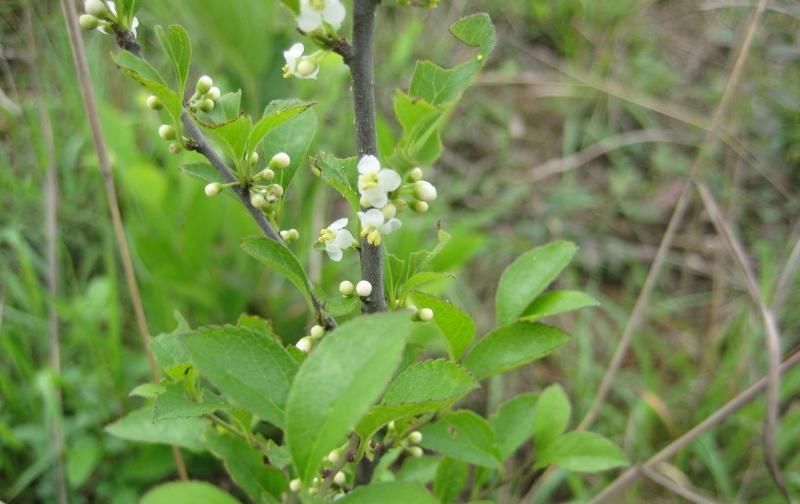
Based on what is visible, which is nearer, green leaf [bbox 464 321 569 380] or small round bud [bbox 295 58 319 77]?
small round bud [bbox 295 58 319 77]

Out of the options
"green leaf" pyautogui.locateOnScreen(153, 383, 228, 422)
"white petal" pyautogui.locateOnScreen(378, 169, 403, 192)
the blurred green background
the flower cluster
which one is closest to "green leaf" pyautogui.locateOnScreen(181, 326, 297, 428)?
"green leaf" pyautogui.locateOnScreen(153, 383, 228, 422)

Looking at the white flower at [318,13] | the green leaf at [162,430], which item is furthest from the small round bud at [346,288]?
the green leaf at [162,430]

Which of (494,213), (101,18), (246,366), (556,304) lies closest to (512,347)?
(556,304)

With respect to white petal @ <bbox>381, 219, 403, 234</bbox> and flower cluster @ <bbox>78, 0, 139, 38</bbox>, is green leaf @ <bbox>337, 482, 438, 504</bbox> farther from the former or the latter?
flower cluster @ <bbox>78, 0, 139, 38</bbox>

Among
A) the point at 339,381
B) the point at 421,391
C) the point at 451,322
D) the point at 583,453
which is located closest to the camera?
the point at 339,381

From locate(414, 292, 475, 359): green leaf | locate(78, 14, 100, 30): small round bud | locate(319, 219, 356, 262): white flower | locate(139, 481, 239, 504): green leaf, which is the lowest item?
locate(139, 481, 239, 504): green leaf

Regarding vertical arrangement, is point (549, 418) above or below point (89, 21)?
below

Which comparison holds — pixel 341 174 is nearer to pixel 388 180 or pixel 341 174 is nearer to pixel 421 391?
pixel 388 180

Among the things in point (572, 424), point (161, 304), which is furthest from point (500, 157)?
point (161, 304)
